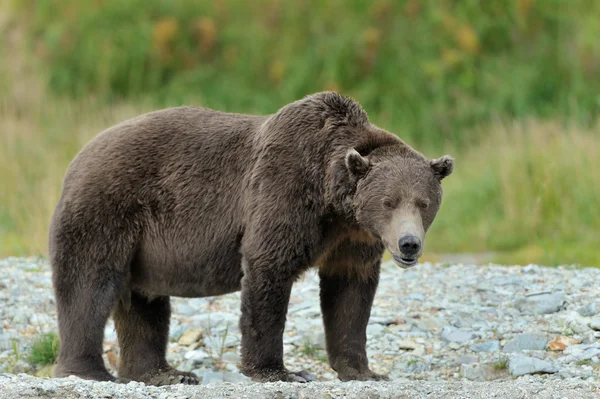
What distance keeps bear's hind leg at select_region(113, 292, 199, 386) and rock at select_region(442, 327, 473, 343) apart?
7.77ft

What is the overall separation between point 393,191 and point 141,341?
7.94 ft

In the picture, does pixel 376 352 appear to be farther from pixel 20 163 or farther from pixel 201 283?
pixel 20 163

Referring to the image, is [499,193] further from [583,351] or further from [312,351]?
[583,351]

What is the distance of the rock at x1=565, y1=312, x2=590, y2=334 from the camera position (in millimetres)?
7848

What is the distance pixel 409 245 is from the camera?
5.93 meters

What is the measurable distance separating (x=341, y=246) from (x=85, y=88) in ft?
48.9

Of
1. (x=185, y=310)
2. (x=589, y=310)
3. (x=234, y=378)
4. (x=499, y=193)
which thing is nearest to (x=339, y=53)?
(x=499, y=193)

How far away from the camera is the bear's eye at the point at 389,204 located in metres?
6.22

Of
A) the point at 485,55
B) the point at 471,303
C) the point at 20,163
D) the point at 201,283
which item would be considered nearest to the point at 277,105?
the point at 485,55

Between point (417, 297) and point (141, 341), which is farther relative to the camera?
point (417, 297)

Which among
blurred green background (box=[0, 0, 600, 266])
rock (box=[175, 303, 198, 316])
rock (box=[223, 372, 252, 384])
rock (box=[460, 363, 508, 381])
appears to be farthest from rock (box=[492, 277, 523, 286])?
blurred green background (box=[0, 0, 600, 266])

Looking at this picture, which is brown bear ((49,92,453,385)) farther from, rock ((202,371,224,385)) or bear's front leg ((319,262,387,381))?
rock ((202,371,224,385))

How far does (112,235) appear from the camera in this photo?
6719 millimetres

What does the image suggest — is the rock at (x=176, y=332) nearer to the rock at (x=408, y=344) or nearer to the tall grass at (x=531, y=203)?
the rock at (x=408, y=344)
